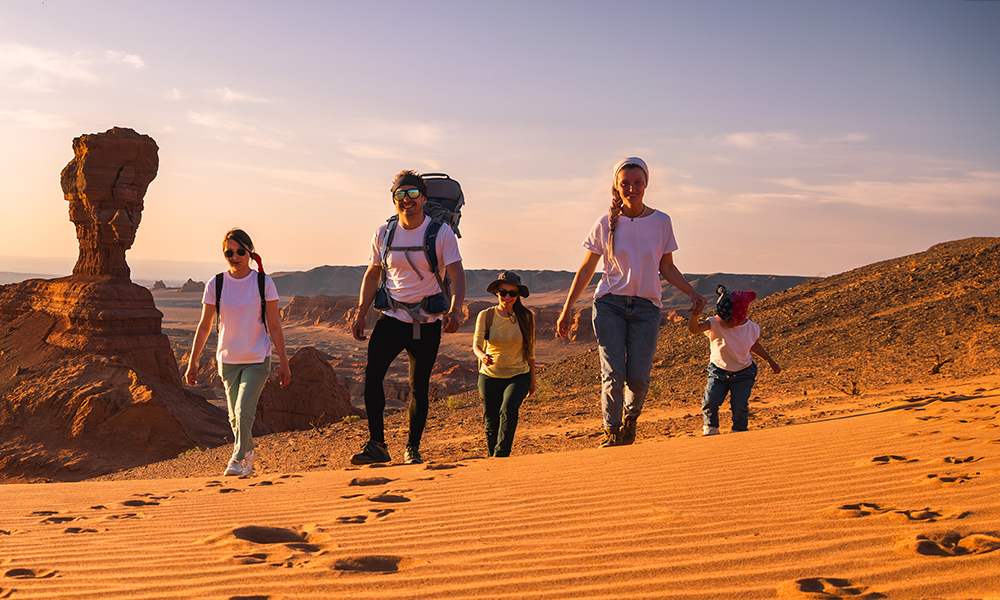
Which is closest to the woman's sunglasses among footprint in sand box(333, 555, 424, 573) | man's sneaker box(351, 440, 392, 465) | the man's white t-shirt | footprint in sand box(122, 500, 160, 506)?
the man's white t-shirt

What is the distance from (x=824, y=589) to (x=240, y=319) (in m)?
4.46

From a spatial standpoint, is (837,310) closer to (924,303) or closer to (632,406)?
(924,303)

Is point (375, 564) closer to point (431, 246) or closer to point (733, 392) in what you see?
point (431, 246)

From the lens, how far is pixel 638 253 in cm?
521

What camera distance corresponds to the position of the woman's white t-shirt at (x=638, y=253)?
17.1ft

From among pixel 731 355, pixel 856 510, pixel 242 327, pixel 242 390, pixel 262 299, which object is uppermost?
pixel 262 299

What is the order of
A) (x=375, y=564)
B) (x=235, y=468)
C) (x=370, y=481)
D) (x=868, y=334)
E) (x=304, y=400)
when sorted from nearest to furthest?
(x=375, y=564) < (x=370, y=481) < (x=235, y=468) < (x=868, y=334) < (x=304, y=400)

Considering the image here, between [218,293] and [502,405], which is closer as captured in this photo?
[218,293]

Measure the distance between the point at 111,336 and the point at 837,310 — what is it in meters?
18.8

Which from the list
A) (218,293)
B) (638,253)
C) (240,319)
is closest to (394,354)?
(240,319)

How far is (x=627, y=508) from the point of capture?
10.8ft

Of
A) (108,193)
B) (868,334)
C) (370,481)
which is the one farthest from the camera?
(108,193)

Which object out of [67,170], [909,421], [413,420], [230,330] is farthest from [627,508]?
[67,170]

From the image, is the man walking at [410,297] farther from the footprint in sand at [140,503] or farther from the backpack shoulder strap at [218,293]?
the footprint in sand at [140,503]
